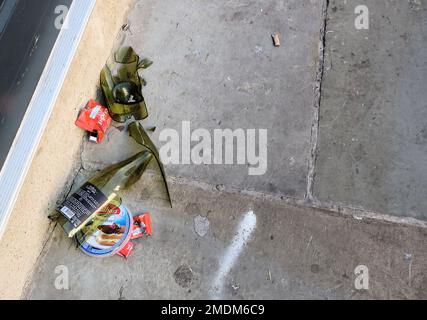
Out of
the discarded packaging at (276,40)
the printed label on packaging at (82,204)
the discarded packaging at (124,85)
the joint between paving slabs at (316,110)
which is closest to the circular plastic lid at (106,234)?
the printed label on packaging at (82,204)

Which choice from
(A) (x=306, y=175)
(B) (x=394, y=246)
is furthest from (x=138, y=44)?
(B) (x=394, y=246)

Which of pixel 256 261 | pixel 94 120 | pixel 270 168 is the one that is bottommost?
pixel 256 261

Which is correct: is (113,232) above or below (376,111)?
below

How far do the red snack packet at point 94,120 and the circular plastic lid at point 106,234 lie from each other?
1.88ft

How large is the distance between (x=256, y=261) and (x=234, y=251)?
0.48ft

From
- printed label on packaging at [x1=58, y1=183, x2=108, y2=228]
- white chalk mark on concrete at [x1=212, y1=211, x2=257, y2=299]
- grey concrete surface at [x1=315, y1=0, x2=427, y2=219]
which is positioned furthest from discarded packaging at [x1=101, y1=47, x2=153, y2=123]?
grey concrete surface at [x1=315, y1=0, x2=427, y2=219]

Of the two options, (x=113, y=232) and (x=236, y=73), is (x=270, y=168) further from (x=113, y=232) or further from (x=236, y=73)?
(x=113, y=232)

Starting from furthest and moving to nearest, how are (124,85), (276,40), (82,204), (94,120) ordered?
(276,40), (124,85), (94,120), (82,204)

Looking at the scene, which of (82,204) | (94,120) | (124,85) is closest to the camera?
(82,204)

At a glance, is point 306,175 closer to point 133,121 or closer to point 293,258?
point 293,258

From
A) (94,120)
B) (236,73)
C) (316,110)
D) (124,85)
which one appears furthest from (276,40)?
(94,120)

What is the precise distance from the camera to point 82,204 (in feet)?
9.95

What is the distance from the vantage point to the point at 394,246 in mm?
3033

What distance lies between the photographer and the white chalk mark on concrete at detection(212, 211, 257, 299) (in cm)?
300
